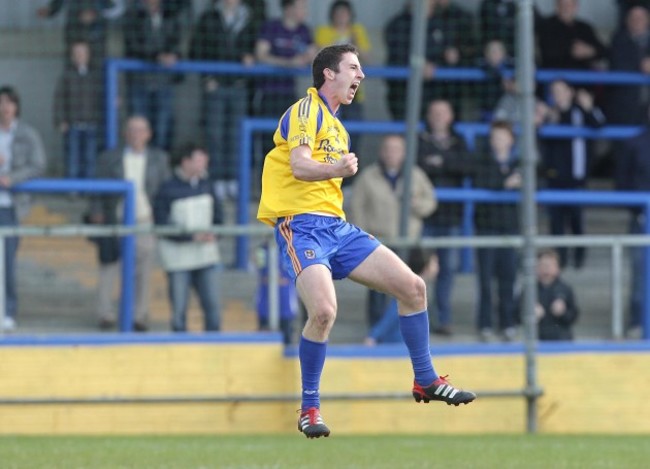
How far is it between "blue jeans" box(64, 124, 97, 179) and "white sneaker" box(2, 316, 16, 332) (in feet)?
7.06

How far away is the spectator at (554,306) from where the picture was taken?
12734 mm

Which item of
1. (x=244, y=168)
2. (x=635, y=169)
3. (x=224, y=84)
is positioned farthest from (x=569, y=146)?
(x=224, y=84)

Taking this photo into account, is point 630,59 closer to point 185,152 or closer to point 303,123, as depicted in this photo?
point 185,152

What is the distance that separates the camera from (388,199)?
13.0 m

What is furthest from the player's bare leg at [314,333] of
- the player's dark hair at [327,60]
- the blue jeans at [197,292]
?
the blue jeans at [197,292]

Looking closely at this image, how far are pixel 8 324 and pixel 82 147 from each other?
2.51 meters

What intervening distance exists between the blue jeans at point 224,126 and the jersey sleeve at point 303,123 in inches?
255

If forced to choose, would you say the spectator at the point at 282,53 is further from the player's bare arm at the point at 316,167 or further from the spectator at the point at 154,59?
the player's bare arm at the point at 316,167

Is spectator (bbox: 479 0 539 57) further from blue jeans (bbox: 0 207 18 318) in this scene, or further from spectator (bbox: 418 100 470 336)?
blue jeans (bbox: 0 207 18 318)

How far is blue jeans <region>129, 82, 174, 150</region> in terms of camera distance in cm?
1443

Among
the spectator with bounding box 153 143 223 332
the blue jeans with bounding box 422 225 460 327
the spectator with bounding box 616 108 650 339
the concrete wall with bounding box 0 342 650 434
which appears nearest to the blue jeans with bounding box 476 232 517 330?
the blue jeans with bounding box 422 225 460 327

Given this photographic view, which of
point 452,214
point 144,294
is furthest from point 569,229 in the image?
point 144,294

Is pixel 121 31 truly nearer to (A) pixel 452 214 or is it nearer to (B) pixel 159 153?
(B) pixel 159 153

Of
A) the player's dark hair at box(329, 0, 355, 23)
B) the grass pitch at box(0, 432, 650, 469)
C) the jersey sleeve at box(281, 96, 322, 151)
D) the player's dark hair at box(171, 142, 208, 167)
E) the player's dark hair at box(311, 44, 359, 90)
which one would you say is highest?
the player's dark hair at box(329, 0, 355, 23)
